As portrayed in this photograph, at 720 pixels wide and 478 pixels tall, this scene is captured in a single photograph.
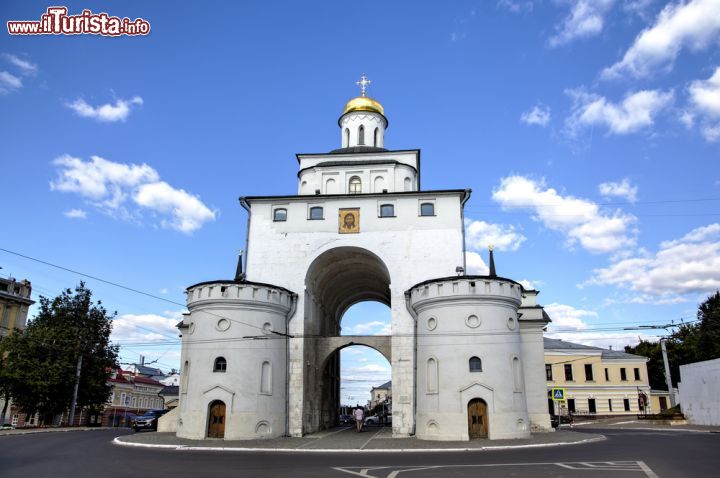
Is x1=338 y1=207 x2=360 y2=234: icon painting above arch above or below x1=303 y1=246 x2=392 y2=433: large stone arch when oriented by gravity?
above

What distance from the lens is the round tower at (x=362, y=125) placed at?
132 feet

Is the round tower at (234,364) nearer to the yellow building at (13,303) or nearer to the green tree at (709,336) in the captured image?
the yellow building at (13,303)

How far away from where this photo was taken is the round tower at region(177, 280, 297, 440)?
82.5 feet

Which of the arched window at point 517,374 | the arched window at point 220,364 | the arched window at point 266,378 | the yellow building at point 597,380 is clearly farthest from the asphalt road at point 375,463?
the yellow building at point 597,380

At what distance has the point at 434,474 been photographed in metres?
12.7

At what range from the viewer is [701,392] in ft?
118

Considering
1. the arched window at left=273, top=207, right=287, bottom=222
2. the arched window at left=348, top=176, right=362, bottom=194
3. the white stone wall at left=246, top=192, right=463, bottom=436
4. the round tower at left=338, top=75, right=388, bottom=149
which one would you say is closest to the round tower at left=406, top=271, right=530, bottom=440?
the white stone wall at left=246, top=192, right=463, bottom=436

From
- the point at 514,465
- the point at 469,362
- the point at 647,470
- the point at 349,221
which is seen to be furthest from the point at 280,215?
the point at 647,470

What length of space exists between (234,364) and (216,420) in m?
2.72

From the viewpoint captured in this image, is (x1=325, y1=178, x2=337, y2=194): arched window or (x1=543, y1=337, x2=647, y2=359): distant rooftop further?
(x1=543, y1=337, x2=647, y2=359): distant rooftop

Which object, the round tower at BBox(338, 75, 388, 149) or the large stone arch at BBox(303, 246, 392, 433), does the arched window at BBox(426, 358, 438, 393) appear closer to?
the large stone arch at BBox(303, 246, 392, 433)

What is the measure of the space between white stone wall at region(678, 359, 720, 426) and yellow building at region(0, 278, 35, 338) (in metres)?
56.8

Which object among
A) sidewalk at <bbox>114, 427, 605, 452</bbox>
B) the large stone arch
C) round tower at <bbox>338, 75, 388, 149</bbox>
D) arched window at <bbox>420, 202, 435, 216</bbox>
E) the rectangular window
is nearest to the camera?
sidewalk at <bbox>114, 427, 605, 452</bbox>

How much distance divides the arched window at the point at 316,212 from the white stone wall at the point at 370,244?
0.32m
